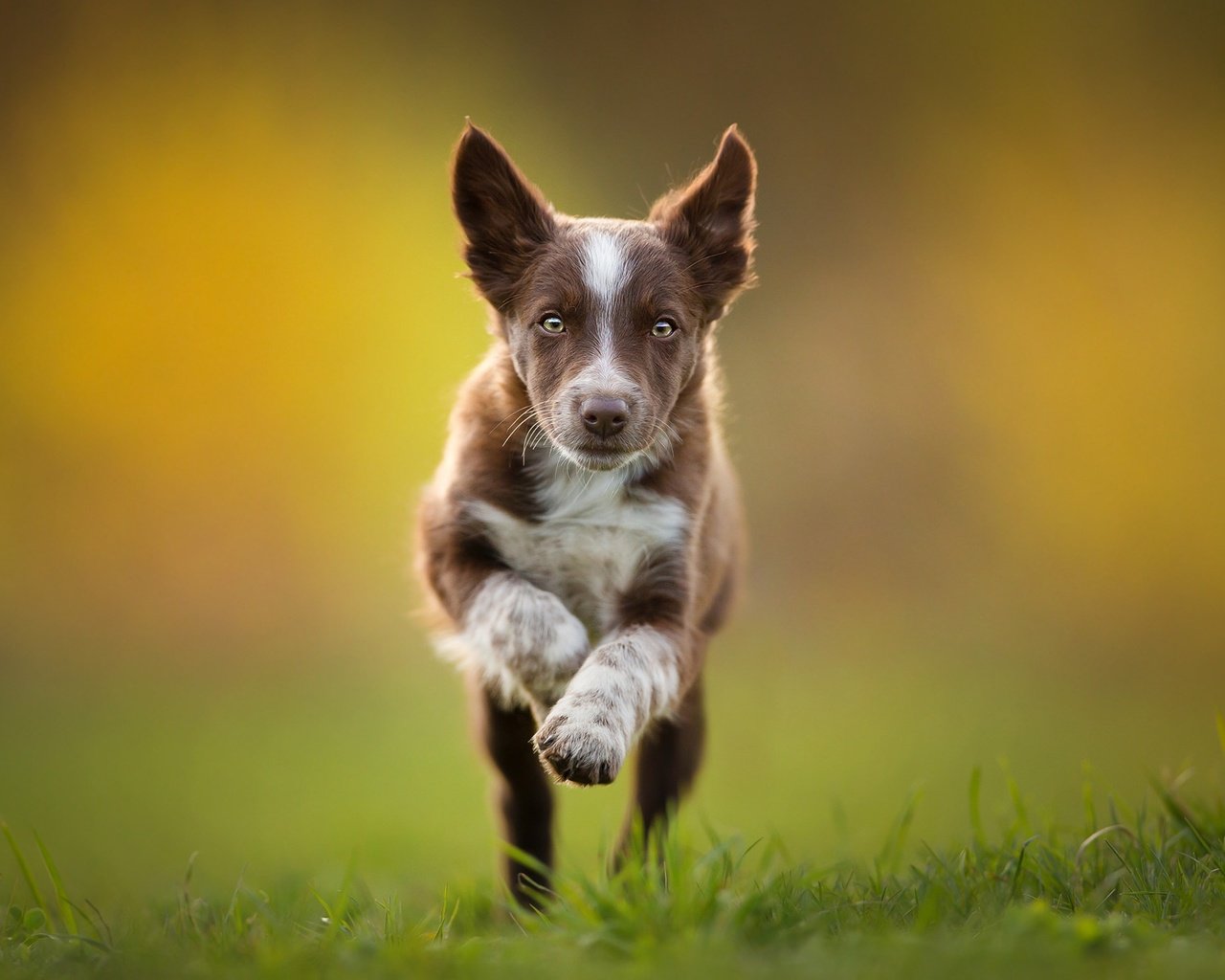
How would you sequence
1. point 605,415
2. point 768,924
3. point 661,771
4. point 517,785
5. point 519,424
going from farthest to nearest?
point 661,771, point 517,785, point 519,424, point 605,415, point 768,924

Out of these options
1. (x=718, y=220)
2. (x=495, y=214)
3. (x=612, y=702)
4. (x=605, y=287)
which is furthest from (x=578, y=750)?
(x=718, y=220)

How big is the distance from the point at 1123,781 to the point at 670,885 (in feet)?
19.6

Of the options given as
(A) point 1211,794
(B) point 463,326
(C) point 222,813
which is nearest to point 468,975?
(A) point 1211,794

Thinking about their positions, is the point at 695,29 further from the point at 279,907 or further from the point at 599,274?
the point at 279,907

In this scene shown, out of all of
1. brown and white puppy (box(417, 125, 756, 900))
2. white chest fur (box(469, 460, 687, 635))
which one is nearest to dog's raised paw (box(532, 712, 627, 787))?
brown and white puppy (box(417, 125, 756, 900))

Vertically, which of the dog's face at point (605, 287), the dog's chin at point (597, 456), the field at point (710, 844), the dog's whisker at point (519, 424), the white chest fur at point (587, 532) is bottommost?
the field at point (710, 844)

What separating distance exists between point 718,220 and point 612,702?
77.4 inches

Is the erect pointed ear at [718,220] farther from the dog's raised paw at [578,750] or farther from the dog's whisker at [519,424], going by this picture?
the dog's raised paw at [578,750]

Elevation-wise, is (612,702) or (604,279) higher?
(604,279)

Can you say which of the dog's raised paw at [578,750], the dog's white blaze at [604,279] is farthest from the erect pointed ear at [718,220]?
the dog's raised paw at [578,750]

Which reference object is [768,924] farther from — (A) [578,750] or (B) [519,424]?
(B) [519,424]

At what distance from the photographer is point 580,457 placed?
4.41m

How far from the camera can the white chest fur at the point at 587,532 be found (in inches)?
183

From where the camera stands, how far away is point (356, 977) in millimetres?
2797
